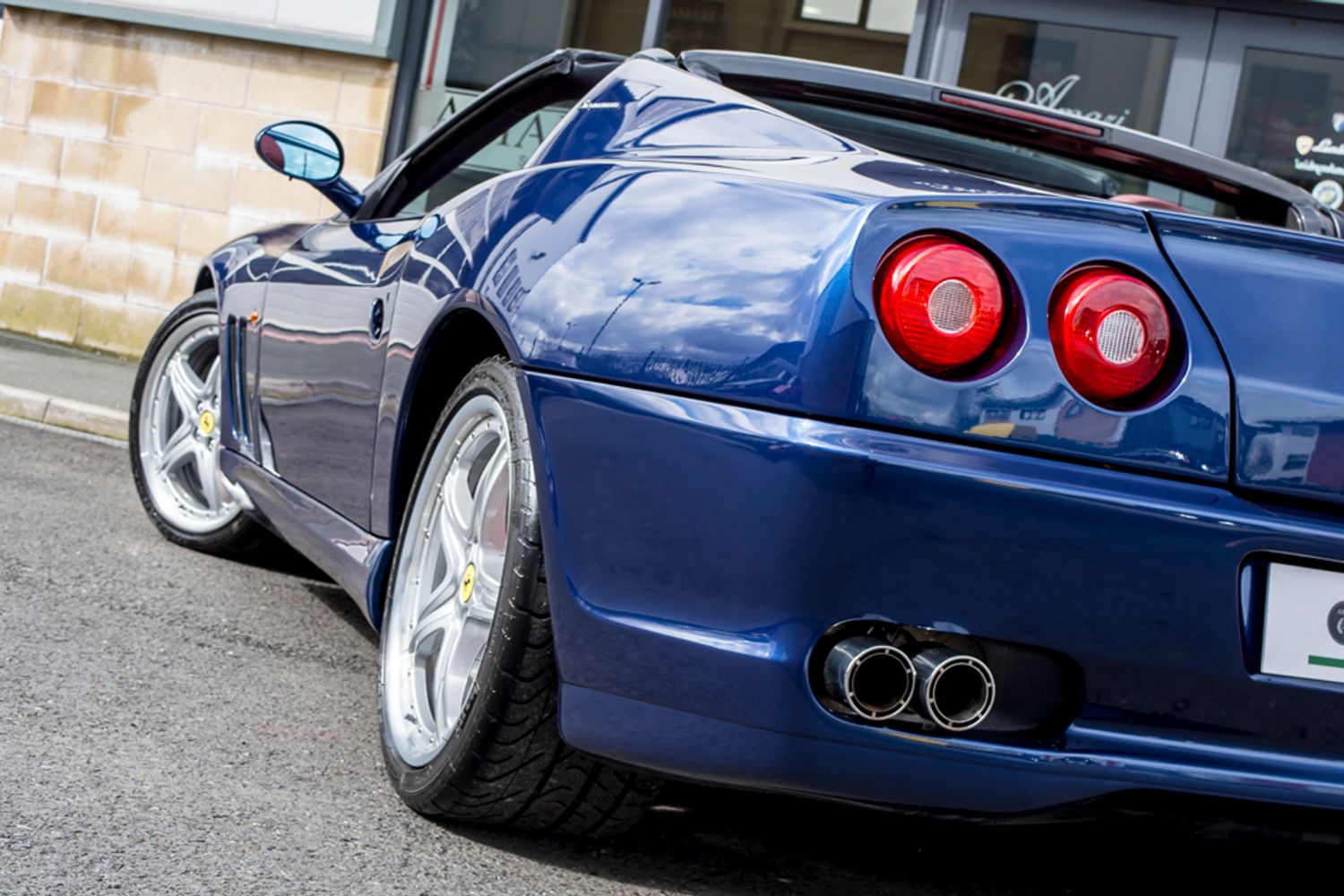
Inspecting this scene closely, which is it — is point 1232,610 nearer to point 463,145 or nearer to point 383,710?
point 383,710

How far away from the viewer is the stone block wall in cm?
928

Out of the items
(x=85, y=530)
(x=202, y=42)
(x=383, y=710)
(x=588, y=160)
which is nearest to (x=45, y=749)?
(x=383, y=710)

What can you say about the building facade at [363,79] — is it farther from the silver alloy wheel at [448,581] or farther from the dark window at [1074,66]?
the silver alloy wheel at [448,581]

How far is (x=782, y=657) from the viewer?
2.07 metres

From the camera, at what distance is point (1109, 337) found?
2043 mm

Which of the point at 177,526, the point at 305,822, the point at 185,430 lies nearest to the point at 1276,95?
the point at 185,430

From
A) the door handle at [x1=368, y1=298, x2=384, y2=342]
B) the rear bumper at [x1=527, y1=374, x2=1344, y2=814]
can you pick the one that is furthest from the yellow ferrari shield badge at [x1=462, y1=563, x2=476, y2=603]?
the door handle at [x1=368, y1=298, x2=384, y2=342]

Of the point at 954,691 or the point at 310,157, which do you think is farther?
the point at 310,157

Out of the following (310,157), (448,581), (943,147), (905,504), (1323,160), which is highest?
(1323,160)

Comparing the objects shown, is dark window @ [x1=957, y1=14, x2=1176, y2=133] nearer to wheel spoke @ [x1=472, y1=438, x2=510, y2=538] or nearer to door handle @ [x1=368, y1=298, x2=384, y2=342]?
door handle @ [x1=368, y1=298, x2=384, y2=342]

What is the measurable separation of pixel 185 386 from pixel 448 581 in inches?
90.9

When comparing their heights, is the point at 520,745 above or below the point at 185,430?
below

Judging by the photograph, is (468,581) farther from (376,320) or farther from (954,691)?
(954,691)

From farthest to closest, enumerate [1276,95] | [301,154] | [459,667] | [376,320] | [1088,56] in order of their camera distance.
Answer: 1. [1088,56]
2. [1276,95]
3. [301,154]
4. [376,320]
5. [459,667]
